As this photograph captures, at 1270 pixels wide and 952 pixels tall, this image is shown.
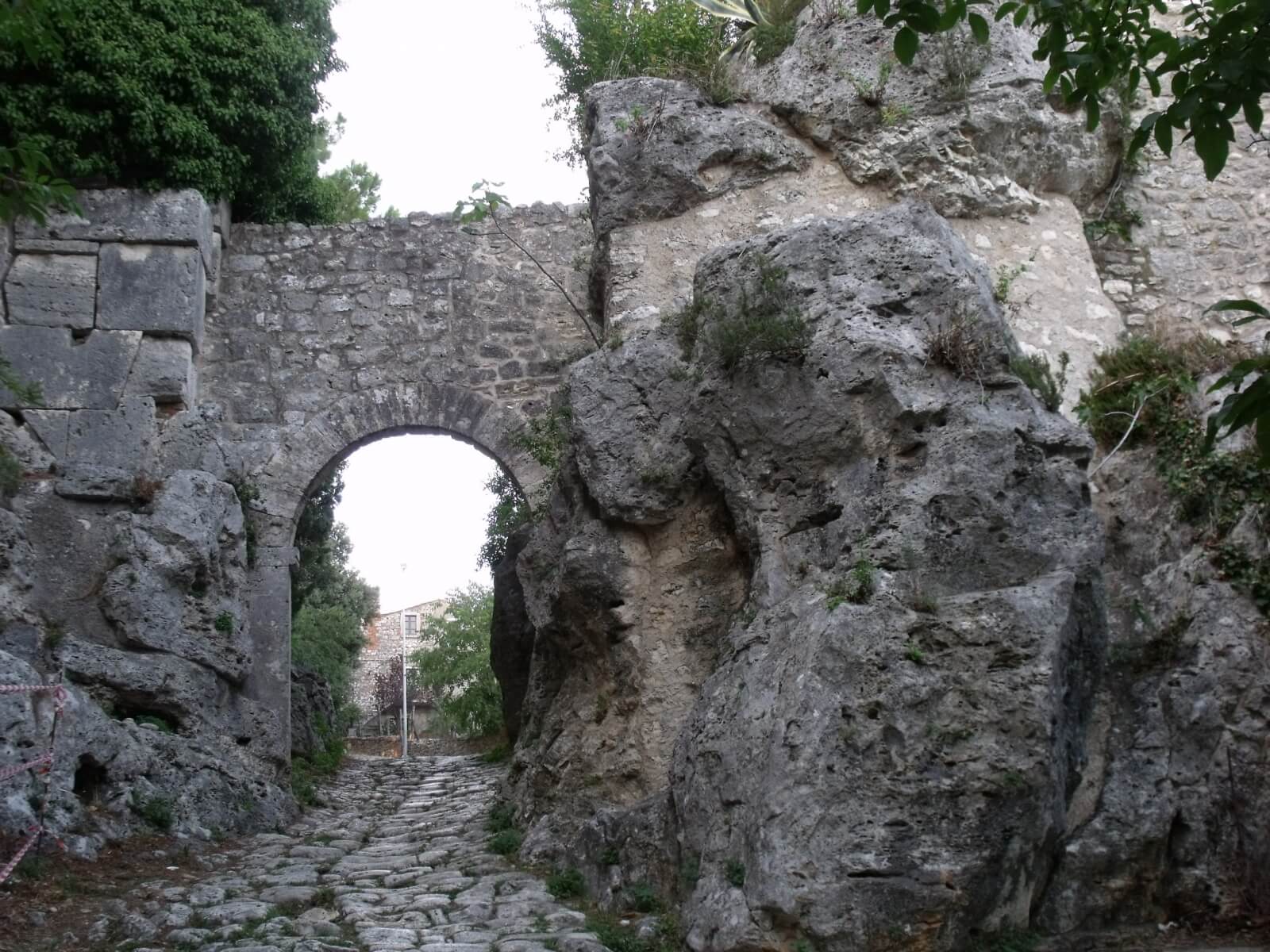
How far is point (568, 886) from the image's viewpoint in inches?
227

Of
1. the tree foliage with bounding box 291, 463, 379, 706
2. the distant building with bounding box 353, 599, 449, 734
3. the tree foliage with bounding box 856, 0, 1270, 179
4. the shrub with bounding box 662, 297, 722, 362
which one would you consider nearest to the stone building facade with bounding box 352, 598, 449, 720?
the distant building with bounding box 353, 599, 449, 734

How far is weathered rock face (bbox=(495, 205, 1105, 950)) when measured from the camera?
4328 mm

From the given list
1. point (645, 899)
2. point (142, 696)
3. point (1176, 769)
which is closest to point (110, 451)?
point (142, 696)

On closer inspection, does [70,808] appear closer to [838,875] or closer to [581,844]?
[581,844]

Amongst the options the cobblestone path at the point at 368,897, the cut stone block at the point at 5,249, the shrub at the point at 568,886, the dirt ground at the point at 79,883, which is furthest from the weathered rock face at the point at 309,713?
the shrub at the point at 568,886

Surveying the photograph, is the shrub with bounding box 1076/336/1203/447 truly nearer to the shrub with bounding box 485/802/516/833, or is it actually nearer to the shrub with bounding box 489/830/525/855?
the shrub with bounding box 489/830/525/855

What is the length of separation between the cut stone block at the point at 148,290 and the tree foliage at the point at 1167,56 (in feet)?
22.6

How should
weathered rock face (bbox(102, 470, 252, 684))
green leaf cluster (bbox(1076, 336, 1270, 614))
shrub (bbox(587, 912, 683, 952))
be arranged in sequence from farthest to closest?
weathered rock face (bbox(102, 470, 252, 684)) → green leaf cluster (bbox(1076, 336, 1270, 614)) → shrub (bbox(587, 912, 683, 952))


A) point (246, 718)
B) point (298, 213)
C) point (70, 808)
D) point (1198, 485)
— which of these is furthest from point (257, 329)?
point (1198, 485)

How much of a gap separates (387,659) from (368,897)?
19760 millimetres

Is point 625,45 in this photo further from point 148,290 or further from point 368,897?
point 368,897

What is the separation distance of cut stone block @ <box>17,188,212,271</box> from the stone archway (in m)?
1.67

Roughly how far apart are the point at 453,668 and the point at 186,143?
358 inches

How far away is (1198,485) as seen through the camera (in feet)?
18.9
